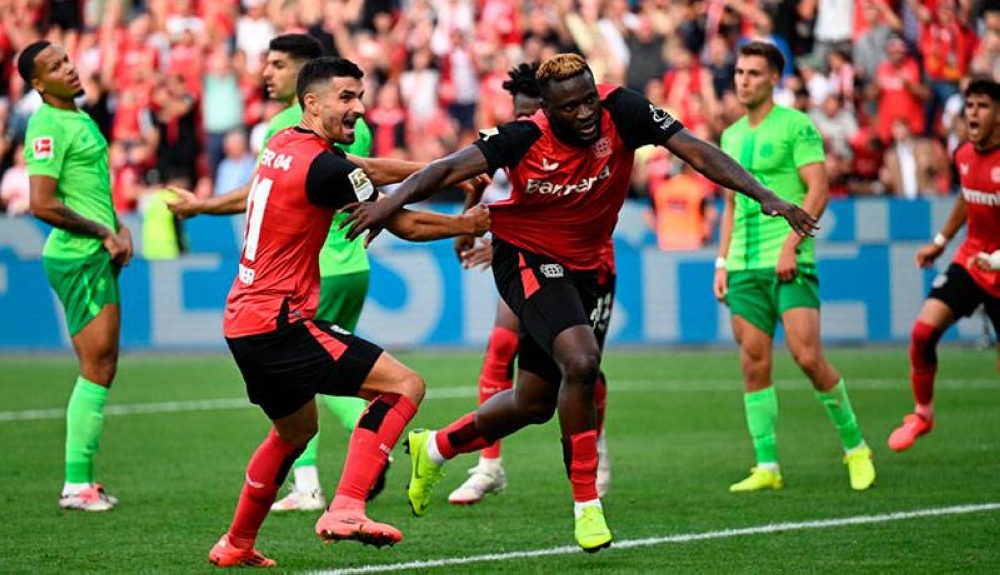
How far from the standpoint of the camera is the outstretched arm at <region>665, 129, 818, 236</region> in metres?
8.52

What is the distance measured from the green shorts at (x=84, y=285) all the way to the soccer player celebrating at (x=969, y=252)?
213 inches

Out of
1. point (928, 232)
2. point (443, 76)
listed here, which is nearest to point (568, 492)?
point (928, 232)

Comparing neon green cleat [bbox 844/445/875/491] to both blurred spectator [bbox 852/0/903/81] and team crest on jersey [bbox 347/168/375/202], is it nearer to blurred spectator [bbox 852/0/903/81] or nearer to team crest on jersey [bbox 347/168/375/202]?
team crest on jersey [bbox 347/168/375/202]

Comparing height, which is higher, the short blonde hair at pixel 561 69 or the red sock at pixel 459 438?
the short blonde hair at pixel 561 69

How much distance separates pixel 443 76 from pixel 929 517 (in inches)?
666

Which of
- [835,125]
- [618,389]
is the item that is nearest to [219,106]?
[835,125]

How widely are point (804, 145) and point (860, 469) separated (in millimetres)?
2080

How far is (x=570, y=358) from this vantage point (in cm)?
853

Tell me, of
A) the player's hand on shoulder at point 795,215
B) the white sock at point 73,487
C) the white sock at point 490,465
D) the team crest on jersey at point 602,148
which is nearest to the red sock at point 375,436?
the team crest on jersey at point 602,148

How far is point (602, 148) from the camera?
8727mm

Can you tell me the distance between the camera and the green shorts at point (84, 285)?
10.7m

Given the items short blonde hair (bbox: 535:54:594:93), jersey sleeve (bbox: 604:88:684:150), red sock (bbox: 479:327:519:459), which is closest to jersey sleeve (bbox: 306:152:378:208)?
short blonde hair (bbox: 535:54:594:93)

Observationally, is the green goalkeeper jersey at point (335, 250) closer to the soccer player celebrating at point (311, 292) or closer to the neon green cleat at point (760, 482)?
the soccer player celebrating at point (311, 292)

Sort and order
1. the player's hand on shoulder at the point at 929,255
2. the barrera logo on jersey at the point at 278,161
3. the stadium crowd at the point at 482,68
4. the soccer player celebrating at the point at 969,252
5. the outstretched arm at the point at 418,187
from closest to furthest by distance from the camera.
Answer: the outstretched arm at the point at 418,187 < the barrera logo on jersey at the point at 278,161 < the soccer player celebrating at the point at 969,252 < the player's hand on shoulder at the point at 929,255 < the stadium crowd at the point at 482,68
